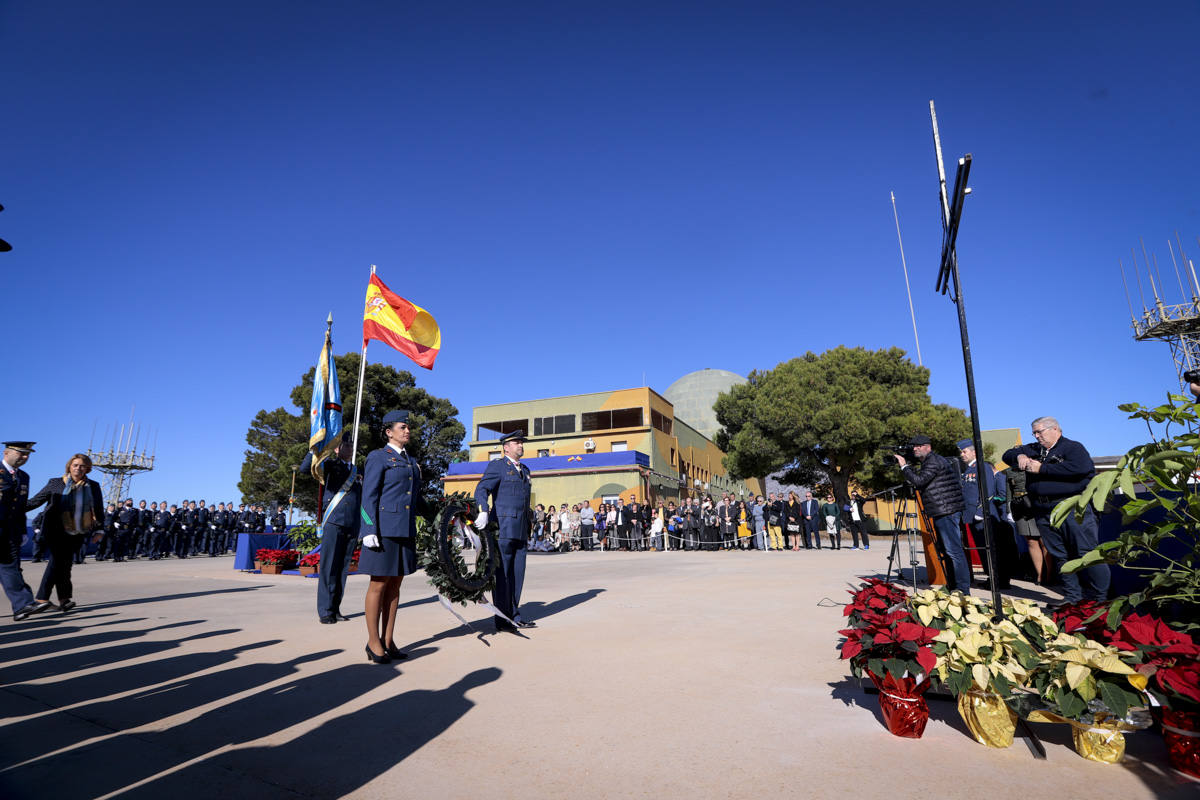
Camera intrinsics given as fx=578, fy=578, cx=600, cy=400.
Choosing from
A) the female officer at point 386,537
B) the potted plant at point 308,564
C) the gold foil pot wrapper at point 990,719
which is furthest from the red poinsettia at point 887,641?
the potted plant at point 308,564

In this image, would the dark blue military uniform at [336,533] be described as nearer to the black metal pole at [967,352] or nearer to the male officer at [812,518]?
the black metal pole at [967,352]

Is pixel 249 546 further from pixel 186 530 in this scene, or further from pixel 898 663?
pixel 898 663

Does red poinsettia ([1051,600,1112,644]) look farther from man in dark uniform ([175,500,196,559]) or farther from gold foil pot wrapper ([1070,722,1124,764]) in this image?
man in dark uniform ([175,500,196,559])

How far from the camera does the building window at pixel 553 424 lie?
41875mm

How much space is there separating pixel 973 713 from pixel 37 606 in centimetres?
865

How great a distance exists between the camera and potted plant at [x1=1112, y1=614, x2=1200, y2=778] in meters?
Answer: 2.15

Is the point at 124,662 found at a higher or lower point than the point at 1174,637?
lower

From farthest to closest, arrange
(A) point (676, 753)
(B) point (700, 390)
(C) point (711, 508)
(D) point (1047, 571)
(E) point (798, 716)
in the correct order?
(B) point (700, 390) < (C) point (711, 508) < (D) point (1047, 571) < (E) point (798, 716) < (A) point (676, 753)

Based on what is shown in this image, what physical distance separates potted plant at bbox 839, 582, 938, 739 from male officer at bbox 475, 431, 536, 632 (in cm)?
354

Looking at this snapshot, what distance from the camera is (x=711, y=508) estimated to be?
2242 cm

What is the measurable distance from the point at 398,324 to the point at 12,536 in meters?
7.38

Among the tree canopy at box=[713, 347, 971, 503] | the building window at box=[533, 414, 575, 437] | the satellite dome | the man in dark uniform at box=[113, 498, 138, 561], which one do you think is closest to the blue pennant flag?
the man in dark uniform at box=[113, 498, 138, 561]

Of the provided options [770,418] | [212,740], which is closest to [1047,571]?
[212,740]

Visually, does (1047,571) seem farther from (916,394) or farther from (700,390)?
(700,390)
